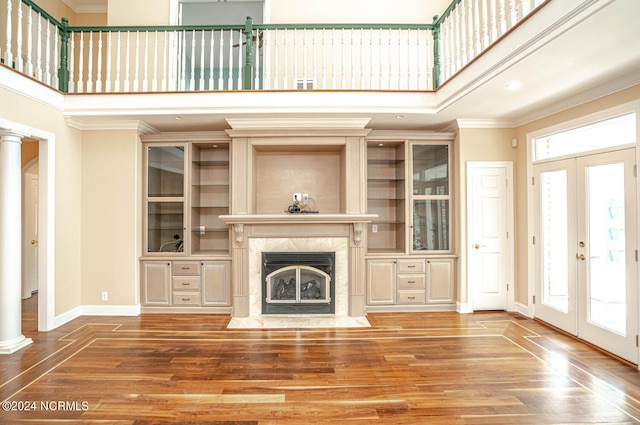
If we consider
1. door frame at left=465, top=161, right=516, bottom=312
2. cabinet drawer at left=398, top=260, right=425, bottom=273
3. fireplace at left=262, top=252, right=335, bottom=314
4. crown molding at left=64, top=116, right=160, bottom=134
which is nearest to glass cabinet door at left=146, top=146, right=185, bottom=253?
crown molding at left=64, top=116, right=160, bottom=134

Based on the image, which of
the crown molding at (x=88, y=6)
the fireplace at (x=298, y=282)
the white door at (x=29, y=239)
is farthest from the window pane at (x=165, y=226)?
the crown molding at (x=88, y=6)

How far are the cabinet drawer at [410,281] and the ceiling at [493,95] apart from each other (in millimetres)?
2204

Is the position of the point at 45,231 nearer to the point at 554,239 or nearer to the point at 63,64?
the point at 63,64

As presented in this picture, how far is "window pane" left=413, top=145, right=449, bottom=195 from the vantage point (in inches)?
192

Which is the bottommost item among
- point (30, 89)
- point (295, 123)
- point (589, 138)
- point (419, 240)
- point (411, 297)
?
point (411, 297)

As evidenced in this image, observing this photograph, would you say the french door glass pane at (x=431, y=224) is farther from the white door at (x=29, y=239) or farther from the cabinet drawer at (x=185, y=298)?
the white door at (x=29, y=239)

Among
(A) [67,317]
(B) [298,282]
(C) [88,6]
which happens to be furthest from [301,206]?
(C) [88,6]

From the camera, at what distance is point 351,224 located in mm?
4543

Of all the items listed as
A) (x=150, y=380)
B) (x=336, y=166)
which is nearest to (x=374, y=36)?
(x=336, y=166)

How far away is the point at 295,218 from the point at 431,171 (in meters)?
2.14

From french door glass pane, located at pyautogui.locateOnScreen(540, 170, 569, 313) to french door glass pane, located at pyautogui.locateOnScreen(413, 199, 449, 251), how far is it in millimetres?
1197

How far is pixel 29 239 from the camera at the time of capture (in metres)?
5.69

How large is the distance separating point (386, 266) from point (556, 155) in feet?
8.35

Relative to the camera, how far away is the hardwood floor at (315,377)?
2404 millimetres
